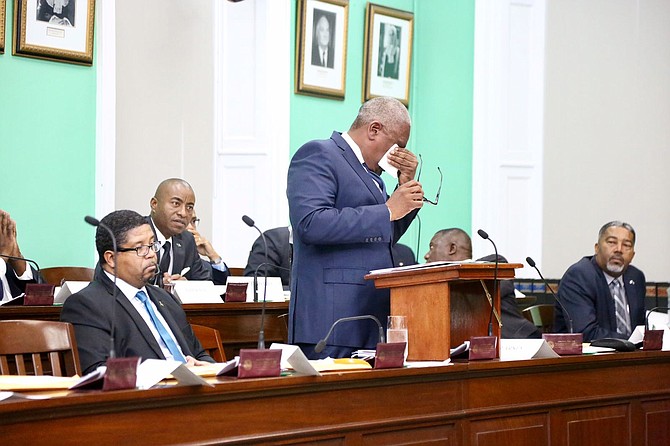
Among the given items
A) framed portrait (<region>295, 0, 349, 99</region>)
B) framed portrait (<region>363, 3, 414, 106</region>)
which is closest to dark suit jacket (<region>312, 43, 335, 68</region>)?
framed portrait (<region>295, 0, 349, 99</region>)

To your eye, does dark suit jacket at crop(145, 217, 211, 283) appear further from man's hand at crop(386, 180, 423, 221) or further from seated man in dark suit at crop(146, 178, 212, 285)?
man's hand at crop(386, 180, 423, 221)

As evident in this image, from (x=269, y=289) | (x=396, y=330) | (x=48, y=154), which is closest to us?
(x=396, y=330)

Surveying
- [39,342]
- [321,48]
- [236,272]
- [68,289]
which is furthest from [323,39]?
[39,342]

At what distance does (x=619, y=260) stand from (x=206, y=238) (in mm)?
3128

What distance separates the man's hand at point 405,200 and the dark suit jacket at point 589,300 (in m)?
2.56

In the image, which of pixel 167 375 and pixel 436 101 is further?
pixel 436 101

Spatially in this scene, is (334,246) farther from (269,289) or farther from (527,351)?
(269,289)

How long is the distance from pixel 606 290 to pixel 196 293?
8.03ft

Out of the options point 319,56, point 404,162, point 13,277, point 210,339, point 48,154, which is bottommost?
point 210,339

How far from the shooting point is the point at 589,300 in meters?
6.14

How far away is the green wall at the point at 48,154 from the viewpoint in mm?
6832

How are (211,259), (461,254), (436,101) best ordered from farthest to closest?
(436,101) < (211,259) < (461,254)

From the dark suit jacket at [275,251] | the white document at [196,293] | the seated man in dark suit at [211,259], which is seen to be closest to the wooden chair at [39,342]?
the white document at [196,293]

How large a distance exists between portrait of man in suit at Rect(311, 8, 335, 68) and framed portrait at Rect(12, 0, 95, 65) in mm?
2121
